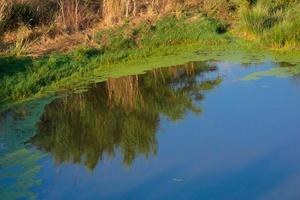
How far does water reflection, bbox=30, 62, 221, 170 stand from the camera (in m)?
7.70

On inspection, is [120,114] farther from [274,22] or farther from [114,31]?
[274,22]

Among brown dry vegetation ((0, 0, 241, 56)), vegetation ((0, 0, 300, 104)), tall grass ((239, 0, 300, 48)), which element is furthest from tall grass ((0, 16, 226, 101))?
tall grass ((239, 0, 300, 48))

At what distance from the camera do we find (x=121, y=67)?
11672mm

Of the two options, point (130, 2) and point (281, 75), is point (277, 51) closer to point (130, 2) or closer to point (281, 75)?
point (281, 75)

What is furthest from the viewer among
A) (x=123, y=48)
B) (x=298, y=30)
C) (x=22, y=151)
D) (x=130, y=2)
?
(x=130, y=2)

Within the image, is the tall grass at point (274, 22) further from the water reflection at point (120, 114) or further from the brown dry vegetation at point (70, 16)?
the water reflection at point (120, 114)

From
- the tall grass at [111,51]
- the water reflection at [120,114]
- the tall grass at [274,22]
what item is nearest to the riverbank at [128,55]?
the tall grass at [111,51]

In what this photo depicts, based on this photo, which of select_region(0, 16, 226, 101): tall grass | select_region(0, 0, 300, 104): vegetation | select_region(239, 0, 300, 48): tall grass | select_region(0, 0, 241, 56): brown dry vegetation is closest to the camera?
select_region(0, 16, 226, 101): tall grass

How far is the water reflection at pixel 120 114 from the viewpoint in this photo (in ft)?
25.2

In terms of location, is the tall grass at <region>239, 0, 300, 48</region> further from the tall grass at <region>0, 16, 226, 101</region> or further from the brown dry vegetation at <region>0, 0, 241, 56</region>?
the brown dry vegetation at <region>0, 0, 241, 56</region>

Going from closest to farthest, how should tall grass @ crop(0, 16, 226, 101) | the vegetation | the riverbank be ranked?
tall grass @ crop(0, 16, 226, 101) < the riverbank < the vegetation

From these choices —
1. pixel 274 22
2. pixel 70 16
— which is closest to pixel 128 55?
pixel 70 16

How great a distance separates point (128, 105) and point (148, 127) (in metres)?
1.18

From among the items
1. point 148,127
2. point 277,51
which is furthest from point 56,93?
point 277,51
